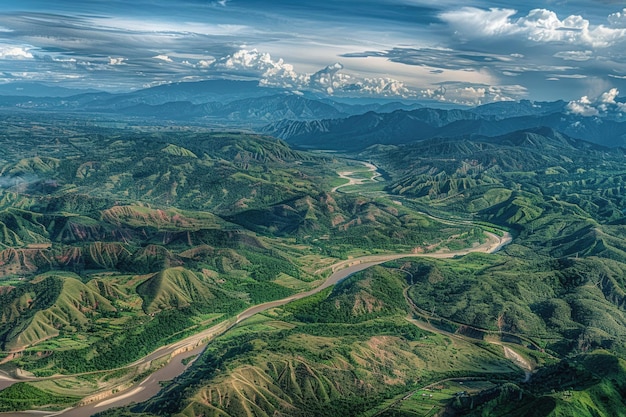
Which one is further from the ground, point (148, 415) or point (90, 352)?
point (148, 415)

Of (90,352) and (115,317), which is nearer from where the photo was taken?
(90,352)

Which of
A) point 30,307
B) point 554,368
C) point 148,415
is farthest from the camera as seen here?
point 30,307

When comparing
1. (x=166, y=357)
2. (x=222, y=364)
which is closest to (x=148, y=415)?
(x=222, y=364)

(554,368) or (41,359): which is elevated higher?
(554,368)

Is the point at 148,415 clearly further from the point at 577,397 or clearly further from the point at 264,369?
the point at 577,397

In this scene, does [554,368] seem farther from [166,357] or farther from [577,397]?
[166,357]

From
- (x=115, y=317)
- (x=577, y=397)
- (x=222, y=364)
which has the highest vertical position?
(x=577, y=397)

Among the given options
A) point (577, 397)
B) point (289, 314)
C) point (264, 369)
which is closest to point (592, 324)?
point (577, 397)

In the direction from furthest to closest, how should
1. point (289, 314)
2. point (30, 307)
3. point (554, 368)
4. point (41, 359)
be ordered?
point (289, 314) < point (30, 307) < point (41, 359) < point (554, 368)

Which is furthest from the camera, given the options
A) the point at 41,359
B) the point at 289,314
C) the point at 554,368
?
the point at 289,314
